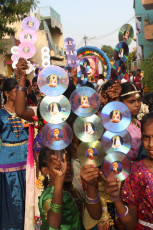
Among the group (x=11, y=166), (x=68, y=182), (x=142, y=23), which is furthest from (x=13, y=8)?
(x=142, y=23)

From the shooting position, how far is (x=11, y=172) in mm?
3217

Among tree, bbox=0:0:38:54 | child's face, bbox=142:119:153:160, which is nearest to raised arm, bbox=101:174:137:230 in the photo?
child's face, bbox=142:119:153:160

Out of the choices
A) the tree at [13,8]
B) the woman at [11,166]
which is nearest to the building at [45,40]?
the tree at [13,8]

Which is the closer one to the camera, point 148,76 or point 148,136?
point 148,136

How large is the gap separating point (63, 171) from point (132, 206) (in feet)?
1.45

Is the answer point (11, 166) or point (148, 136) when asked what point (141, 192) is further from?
point (11, 166)

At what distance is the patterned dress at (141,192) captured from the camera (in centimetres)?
169

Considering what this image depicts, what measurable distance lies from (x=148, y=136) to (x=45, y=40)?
17908 mm

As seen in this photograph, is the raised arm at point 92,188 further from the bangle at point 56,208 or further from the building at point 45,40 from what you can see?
the building at point 45,40

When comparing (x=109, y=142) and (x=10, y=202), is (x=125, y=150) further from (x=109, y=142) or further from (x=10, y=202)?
(x=10, y=202)

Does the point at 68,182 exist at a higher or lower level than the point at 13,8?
lower

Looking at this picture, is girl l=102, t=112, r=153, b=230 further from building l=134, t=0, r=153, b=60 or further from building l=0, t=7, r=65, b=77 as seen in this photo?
building l=134, t=0, r=153, b=60

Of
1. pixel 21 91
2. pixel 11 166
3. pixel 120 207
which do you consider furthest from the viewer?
pixel 11 166

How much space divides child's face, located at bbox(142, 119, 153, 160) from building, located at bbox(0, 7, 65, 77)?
14037mm
